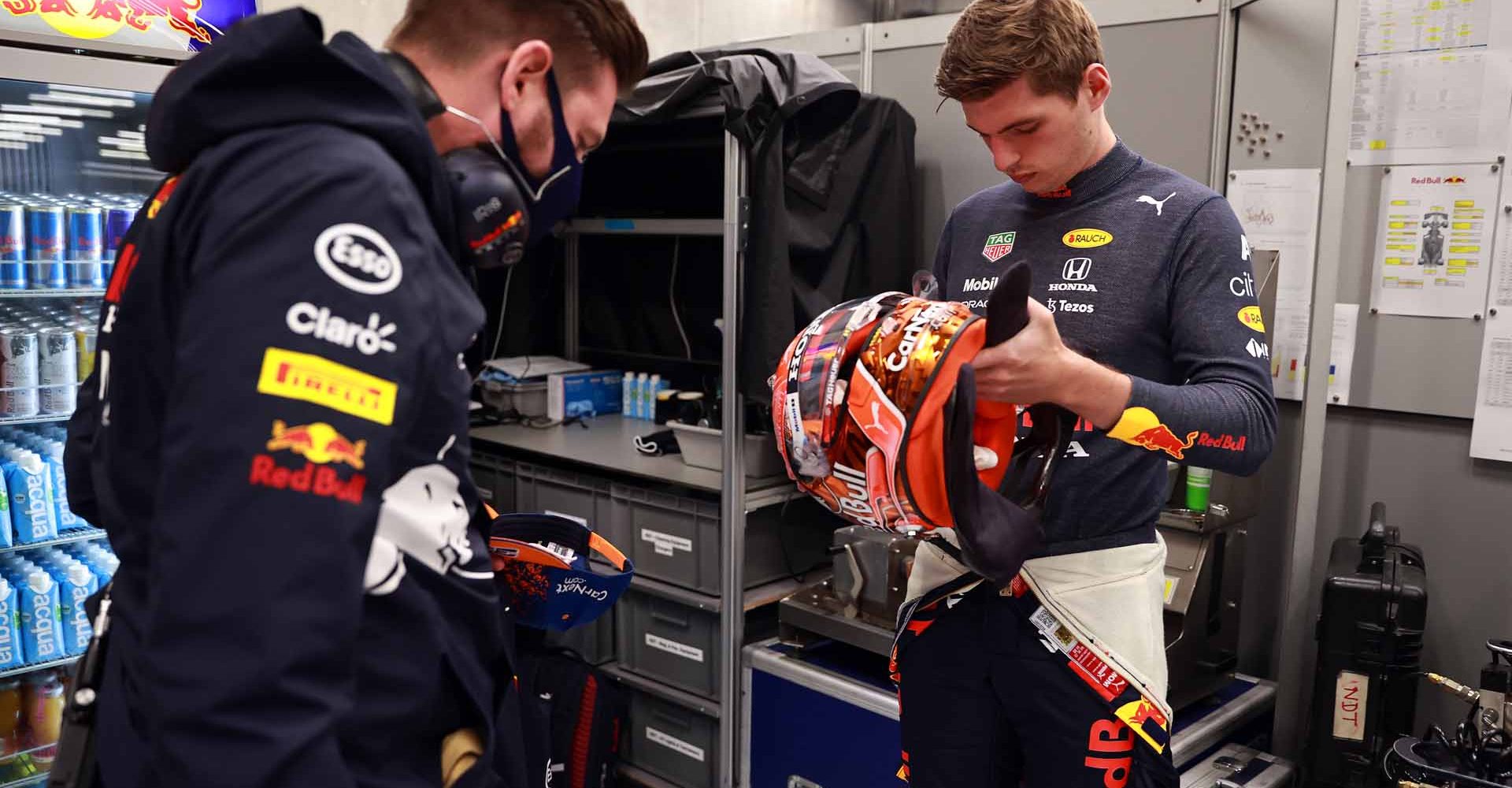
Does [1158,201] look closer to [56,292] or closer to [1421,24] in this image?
[1421,24]

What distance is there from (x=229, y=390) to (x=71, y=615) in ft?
7.81

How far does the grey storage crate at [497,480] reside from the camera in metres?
3.69

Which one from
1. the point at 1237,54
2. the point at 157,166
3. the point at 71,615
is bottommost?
the point at 71,615

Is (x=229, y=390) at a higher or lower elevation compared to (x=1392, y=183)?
lower

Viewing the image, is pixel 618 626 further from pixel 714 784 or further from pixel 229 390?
pixel 229 390

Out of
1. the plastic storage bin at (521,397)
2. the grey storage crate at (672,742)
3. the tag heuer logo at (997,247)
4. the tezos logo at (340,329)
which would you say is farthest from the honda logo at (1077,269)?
the plastic storage bin at (521,397)

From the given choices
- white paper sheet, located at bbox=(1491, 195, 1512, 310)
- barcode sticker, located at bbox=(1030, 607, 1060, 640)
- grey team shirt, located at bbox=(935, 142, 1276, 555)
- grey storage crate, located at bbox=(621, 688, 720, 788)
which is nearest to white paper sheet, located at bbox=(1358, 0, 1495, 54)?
white paper sheet, located at bbox=(1491, 195, 1512, 310)

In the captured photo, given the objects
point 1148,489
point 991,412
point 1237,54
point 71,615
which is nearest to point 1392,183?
point 1237,54

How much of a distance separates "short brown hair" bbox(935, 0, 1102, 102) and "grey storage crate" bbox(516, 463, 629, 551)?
6.61 feet

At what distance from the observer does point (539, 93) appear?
1.06m

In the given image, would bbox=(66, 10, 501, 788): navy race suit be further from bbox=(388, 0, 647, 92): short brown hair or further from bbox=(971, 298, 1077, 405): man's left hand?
bbox=(971, 298, 1077, 405): man's left hand

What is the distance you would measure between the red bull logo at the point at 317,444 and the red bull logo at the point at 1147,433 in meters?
0.99

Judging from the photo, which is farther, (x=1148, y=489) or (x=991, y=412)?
(x=1148, y=489)

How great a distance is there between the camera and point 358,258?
2.57 ft
